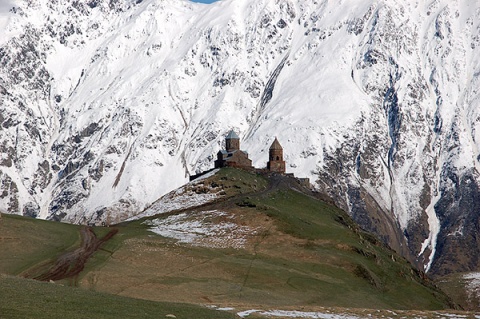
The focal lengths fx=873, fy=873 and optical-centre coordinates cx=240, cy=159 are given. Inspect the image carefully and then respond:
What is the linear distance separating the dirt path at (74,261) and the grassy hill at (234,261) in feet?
4.27

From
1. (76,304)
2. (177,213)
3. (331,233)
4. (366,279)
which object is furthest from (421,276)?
(76,304)

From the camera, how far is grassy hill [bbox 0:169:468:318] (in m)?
97.2

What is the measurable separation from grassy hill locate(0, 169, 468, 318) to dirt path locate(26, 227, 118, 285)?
1.30m

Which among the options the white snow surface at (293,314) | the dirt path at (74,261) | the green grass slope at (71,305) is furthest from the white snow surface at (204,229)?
the green grass slope at (71,305)

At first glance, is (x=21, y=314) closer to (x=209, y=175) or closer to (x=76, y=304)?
(x=76, y=304)

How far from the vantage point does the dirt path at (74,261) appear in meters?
98.1

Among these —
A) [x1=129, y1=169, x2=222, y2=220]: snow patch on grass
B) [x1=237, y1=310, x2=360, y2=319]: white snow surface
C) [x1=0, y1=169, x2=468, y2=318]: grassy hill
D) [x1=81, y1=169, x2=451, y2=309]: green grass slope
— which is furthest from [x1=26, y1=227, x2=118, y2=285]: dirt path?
[x1=129, y1=169, x2=222, y2=220]: snow patch on grass

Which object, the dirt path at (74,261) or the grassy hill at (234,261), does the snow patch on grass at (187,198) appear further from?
the dirt path at (74,261)

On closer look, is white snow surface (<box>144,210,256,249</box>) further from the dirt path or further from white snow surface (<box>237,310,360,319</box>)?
white snow surface (<box>237,310,360,319</box>)

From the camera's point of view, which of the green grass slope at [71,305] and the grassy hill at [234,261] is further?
the grassy hill at [234,261]

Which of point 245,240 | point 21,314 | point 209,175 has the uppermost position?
point 209,175

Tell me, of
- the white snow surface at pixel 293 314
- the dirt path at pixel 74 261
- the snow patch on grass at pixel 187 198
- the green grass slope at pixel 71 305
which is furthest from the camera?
the snow patch on grass at pixel 187 198

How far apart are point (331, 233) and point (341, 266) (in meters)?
17.1

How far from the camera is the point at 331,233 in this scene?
141m
